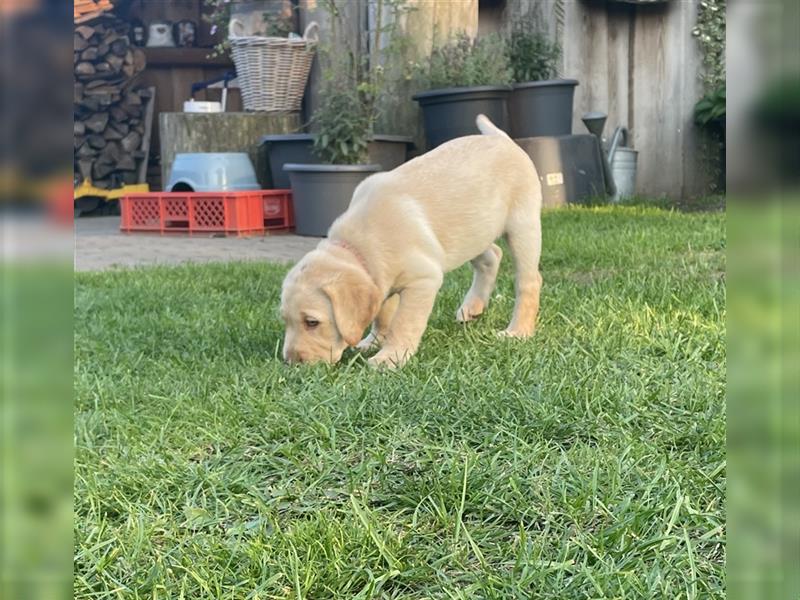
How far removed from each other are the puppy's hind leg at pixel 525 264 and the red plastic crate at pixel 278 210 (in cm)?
400

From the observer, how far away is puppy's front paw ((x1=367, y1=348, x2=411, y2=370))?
7.70 feet

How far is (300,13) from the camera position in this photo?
7.87 metres

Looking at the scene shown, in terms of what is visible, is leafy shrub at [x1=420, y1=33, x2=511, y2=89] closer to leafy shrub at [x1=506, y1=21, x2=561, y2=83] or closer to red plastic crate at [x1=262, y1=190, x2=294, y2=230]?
leafy shrub at [x1=506, y1=21, x2=561, y2=83]

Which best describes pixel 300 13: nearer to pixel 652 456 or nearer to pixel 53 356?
pixel 652 456

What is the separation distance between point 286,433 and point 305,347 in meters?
0.68

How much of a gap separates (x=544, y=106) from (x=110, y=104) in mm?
5508

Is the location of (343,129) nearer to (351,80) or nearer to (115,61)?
(351,80)

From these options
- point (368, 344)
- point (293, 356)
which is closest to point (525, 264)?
point (368, 344)

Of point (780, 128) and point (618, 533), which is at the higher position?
point (780, 128)

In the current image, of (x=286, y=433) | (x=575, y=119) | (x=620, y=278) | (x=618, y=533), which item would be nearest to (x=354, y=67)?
(x=575, y=119)

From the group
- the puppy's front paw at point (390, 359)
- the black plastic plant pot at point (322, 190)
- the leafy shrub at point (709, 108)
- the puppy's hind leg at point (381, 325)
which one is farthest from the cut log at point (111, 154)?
the puppy's front paw at point (390, 359)

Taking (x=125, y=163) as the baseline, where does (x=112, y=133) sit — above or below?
above

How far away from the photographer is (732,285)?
10.5 inches

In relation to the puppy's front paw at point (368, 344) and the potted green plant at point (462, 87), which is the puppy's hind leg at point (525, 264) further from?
the potted green plant at point (462, 87)
